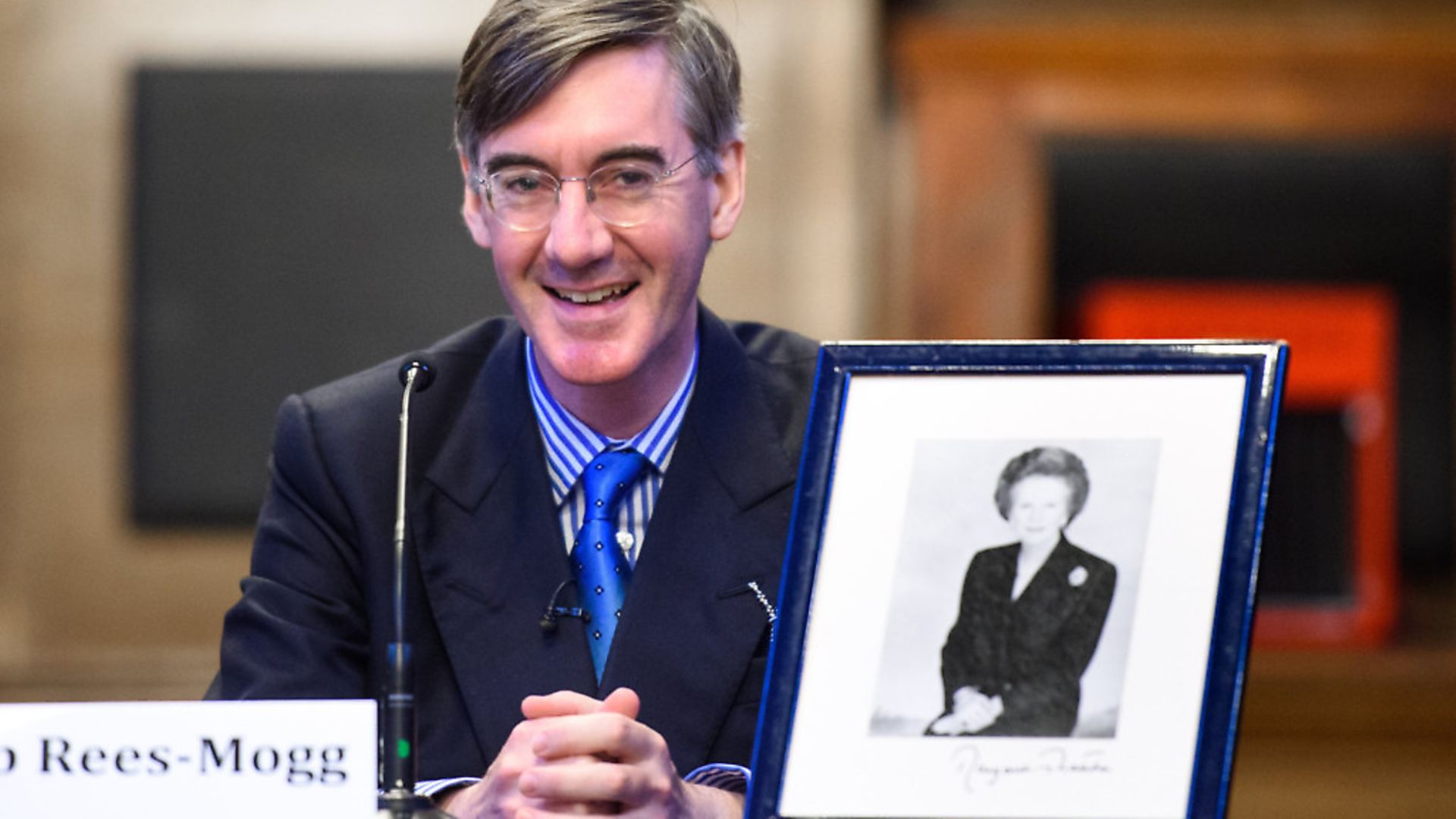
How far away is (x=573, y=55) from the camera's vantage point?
1382 millimetres

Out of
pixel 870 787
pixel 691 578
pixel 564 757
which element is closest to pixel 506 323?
pixel 691 578

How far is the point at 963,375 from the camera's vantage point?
1109mm

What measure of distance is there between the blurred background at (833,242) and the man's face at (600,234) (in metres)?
1.58

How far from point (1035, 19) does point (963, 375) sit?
2133 millimetres

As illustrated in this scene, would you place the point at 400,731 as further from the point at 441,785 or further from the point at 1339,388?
the point at 1339,388

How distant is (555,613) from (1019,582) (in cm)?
48

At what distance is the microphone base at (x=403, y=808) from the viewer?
3.53ft

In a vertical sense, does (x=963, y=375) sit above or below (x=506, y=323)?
below

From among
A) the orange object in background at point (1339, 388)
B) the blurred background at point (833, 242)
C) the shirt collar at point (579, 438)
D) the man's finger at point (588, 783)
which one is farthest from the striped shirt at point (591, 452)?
the orange object in background at point (1339, 388)

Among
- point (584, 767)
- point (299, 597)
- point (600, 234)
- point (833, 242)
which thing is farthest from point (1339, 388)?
point (584, 767)

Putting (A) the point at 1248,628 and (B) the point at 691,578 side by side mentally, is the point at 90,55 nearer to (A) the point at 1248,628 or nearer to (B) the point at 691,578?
(B) the point at 691,578

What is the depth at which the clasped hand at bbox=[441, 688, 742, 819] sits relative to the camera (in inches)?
44.4

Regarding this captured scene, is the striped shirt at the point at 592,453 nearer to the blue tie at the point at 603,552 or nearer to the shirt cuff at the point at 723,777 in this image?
the blue tie at the point at 603,552

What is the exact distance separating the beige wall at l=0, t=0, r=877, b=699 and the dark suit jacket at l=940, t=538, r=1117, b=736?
203 cm
